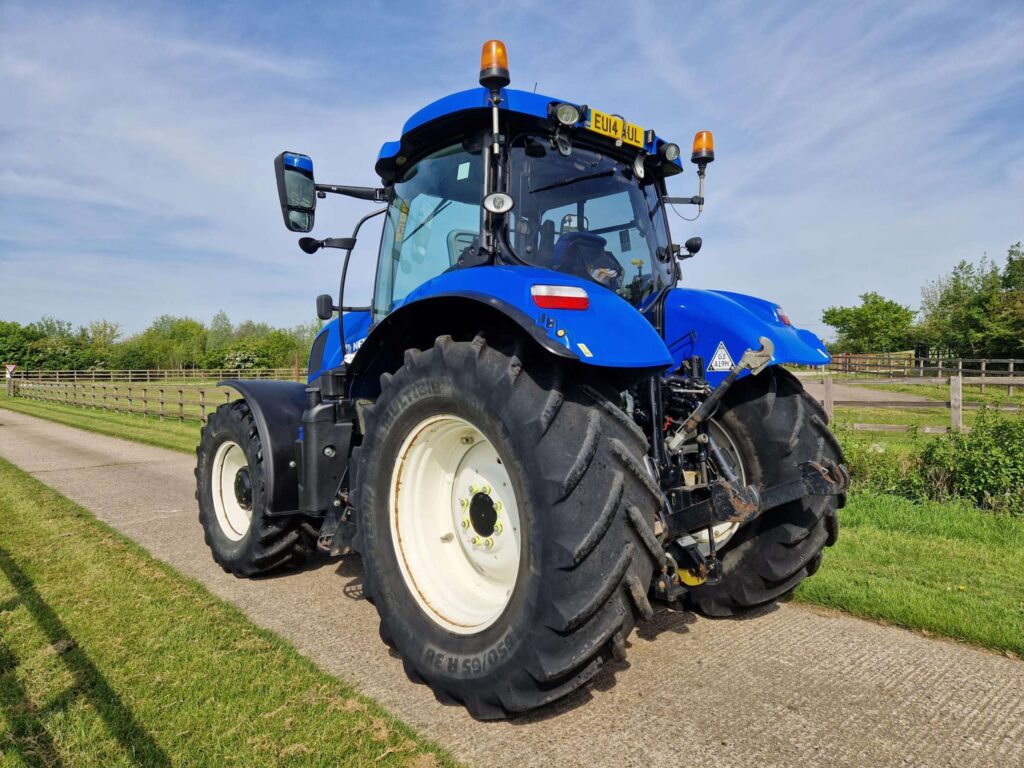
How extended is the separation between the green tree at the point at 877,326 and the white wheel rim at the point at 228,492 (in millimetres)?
56001

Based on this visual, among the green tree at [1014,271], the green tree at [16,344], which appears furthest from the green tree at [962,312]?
the green tree at [16,344]

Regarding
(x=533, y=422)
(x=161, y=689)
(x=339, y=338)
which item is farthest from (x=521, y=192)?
(x=161, y=689)

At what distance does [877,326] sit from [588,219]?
56.3m

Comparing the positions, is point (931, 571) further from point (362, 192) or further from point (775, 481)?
point (362, 192)

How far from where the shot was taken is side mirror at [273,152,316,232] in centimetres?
377

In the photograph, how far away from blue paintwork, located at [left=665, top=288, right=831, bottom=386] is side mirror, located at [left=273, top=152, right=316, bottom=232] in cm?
209

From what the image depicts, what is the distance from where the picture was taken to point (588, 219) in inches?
138

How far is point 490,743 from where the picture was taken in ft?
8.18

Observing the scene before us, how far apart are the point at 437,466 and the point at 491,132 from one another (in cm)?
158

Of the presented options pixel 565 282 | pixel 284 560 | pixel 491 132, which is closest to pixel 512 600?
pixel 565 282

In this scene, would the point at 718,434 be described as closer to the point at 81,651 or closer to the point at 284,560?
the point at 284,560

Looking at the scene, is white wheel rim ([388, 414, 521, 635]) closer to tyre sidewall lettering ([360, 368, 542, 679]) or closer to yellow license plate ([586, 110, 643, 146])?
tyre sidewall lettering ([360, 368, 542, 679])

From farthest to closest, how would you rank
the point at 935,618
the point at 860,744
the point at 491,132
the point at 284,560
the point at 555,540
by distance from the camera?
1. the point at 284,560
2. the point at 935,618
3. the point at 491,132
4. the point at 860,744
5. the point at 555,540

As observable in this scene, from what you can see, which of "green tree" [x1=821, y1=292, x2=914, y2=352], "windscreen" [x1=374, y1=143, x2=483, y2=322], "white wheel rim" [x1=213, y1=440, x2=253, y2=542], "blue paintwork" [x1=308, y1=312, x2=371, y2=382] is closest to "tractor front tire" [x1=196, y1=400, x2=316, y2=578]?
"white wheel rim" [x1=213, y1=440, x2=253, y2=542]
